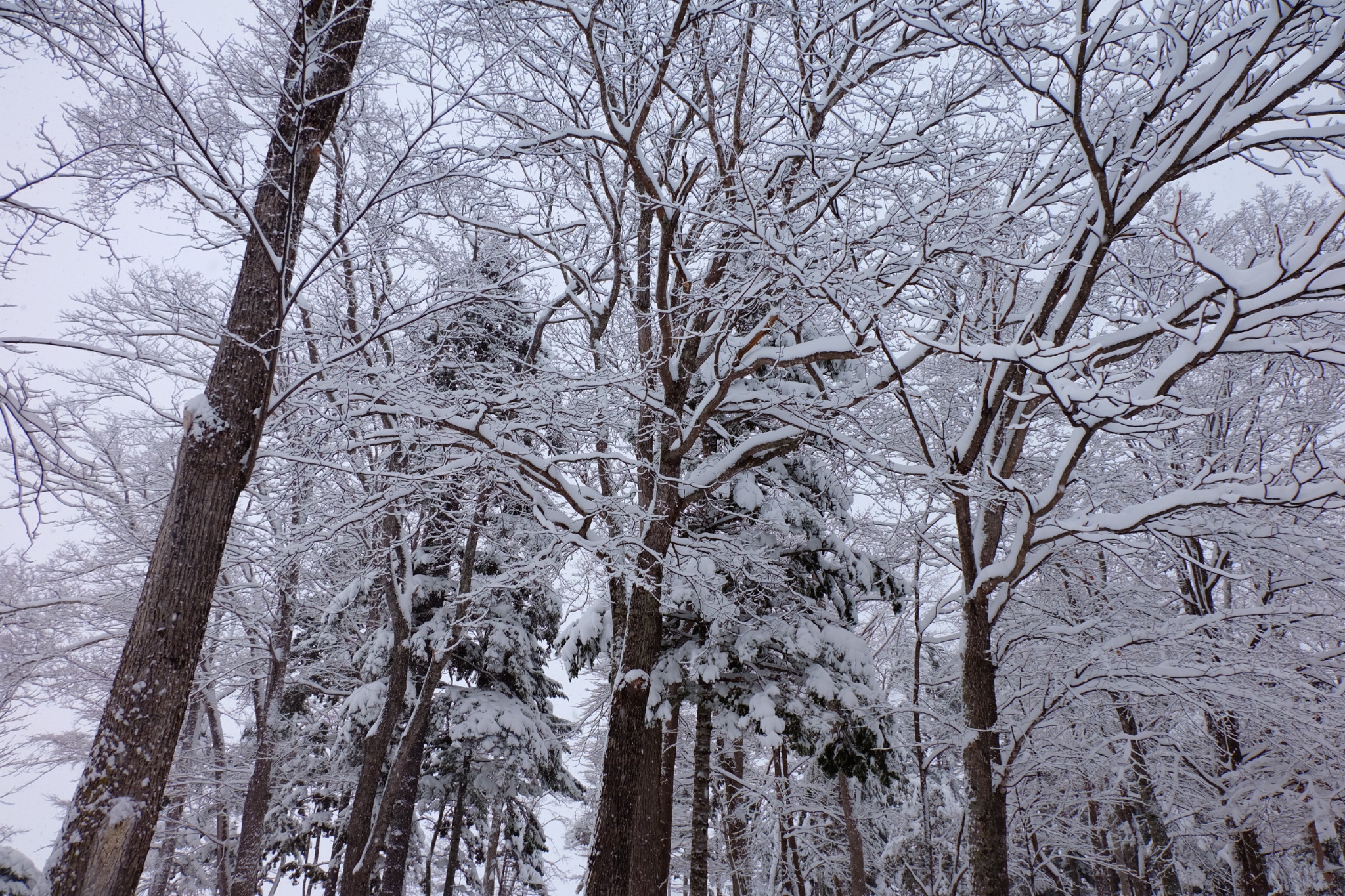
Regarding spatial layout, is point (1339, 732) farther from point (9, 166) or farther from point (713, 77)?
point (9, 166)

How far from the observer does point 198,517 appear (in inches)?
173

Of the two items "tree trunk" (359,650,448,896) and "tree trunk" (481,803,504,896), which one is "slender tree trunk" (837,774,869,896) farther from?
"tree trunk" (481,803,504,896)

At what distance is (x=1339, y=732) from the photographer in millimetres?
7008

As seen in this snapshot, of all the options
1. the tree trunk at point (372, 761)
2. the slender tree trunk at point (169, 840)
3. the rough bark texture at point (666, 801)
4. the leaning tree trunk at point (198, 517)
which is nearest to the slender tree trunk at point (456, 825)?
the tree trunk at point (372, 761)

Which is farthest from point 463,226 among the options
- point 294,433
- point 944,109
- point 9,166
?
point 944,109

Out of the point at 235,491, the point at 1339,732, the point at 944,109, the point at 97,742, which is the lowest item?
the point at 97,742

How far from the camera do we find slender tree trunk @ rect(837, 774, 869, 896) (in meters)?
11.6

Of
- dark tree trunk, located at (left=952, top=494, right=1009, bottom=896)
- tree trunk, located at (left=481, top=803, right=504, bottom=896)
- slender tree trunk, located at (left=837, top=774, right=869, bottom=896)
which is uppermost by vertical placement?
dark tree trunk, located at (left=952, top=494, right=1009, bottom=896)

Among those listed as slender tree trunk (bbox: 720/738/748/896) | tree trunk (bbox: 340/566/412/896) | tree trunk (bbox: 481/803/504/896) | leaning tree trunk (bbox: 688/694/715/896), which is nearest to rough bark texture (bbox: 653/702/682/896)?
leaning tree trunk (bbox: 688/694/715/896)

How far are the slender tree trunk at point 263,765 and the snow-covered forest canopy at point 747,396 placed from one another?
0.10m

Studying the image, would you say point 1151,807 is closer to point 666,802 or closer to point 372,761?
point 666,802

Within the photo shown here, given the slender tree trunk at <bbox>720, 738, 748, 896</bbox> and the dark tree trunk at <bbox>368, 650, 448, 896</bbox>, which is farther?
the slender tree trunk at <bbox>720, 738, 748, 896</bbox>

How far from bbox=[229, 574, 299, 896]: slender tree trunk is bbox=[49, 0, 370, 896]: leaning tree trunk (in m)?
6.01

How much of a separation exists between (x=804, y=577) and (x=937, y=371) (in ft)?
11.5
